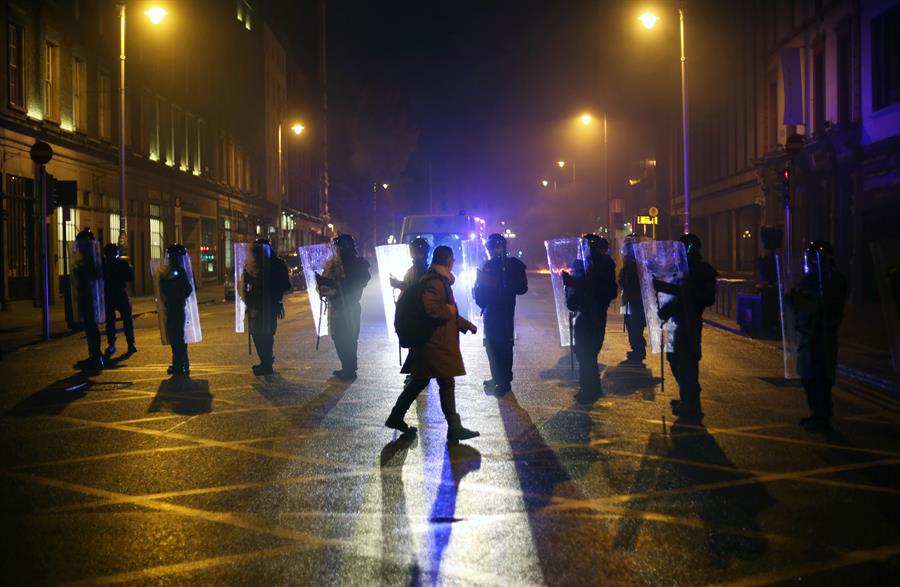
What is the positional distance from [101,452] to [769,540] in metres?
5.14

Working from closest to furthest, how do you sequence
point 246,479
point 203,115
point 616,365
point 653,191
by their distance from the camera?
point 246,479 < point 616,365 < point 203,115 < point 653,191

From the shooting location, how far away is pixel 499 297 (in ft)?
31.5

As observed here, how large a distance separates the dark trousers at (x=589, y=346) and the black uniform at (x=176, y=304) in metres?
5.25

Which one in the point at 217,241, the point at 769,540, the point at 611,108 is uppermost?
the point at 611,108

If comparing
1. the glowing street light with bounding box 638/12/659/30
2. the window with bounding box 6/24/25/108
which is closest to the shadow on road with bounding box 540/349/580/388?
the glowing street light with bounding box 638/12/659/30

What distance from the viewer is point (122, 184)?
26.2m

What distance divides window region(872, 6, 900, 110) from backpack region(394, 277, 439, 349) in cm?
1966

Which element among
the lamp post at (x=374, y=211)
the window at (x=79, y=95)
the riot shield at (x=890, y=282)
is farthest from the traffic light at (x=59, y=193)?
the lamp post at (x=374, y=211)

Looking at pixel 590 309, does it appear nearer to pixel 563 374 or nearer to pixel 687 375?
pixel 687 375

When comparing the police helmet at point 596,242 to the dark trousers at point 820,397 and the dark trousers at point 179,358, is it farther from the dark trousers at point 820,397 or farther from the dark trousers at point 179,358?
the dark trousers at point 179,358

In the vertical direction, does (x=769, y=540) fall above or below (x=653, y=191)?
below

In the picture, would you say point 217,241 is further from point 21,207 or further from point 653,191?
point 653,191

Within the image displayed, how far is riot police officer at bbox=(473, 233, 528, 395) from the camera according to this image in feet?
31.6

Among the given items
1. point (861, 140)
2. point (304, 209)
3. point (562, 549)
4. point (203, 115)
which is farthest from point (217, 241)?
point (562, 549)
